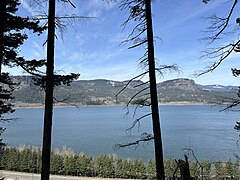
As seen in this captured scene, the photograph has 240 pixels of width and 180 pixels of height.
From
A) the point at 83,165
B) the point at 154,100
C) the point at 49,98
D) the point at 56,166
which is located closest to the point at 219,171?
the point at 154,100

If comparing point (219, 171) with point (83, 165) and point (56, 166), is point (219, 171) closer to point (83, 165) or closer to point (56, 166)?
point (83, 165)

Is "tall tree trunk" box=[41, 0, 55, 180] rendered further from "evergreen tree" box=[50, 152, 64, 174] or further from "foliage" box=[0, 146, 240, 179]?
"evergreen tree" box=[50, 152, 64, 174]

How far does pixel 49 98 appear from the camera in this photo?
14.9 feet

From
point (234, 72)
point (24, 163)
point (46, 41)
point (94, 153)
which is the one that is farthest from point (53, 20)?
point (94, 153)

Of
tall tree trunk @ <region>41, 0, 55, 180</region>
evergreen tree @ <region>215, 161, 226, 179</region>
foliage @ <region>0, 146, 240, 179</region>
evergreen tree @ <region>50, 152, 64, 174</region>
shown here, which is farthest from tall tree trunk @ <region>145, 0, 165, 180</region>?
evergreen tree @ <region>50, 152, 64, 174</region>

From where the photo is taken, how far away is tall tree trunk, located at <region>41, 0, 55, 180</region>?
4445 mm

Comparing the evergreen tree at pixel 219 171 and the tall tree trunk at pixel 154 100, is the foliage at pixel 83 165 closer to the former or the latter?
the evergreen tree at pixel 219 171

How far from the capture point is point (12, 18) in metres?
5.61

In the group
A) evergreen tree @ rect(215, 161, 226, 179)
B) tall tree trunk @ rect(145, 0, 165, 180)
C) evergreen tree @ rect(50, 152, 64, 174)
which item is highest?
tall tree trunk @ rect(145, 0, 165, 180)

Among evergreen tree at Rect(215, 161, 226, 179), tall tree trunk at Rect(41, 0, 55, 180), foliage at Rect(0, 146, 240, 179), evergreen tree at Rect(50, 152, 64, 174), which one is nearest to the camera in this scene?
evergreen tree at Rect(215, 161, 226, 179)

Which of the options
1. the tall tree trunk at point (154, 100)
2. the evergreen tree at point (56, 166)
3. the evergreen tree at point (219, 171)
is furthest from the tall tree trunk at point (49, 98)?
the evergreen tree at point (56, 166)

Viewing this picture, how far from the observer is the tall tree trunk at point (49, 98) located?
445cm

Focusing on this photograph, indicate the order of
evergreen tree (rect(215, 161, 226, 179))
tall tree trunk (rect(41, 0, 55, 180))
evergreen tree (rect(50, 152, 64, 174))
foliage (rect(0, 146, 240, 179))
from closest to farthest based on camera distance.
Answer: evergreen tree (rect(215, 161, 226, 179)) → tall tree trunk (rect(41, 0, 55, 180)) → foliage (rect(0, 146, 240, 179)) → evergreen tree (rect(50, 152, 64, 174))

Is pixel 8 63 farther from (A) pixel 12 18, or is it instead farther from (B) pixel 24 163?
(B) pixel 24 163
